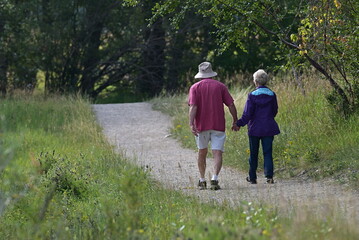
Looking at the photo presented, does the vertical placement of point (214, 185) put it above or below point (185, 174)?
above

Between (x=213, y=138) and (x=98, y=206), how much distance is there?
7.26ft

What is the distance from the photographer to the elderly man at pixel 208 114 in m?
10.1

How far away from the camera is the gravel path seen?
7508 mm

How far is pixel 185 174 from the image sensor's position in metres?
11.7

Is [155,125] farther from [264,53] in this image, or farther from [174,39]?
[264,53]

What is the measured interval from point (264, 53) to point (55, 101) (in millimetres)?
10613

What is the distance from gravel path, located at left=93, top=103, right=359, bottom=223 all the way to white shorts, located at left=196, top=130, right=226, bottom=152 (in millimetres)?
494

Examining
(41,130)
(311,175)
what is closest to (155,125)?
(41,130)

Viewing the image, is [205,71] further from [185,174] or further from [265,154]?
[185,174]

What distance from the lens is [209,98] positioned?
33.3 ft

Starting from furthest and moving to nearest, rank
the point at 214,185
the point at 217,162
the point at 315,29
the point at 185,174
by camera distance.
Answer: the point at 185,174, the point at 315,29, the point at 217,162, the point at 214,185

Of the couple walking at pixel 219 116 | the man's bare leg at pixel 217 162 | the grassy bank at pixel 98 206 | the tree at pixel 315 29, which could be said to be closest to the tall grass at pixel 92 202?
the grassy bank at pixel 98 206

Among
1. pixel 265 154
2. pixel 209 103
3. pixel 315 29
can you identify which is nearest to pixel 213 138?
pixel 209 103

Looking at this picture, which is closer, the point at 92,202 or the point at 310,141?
the point at 92,202
